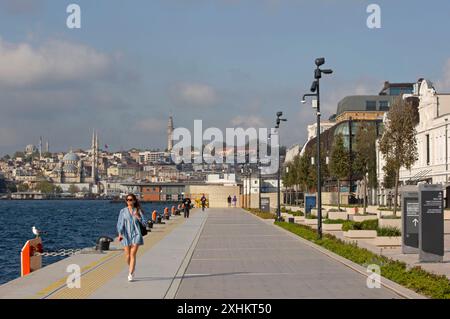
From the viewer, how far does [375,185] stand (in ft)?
306

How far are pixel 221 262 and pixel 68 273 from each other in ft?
15.2

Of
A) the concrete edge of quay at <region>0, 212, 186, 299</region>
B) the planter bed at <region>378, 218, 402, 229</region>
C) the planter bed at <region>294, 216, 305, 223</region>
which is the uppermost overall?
the planter bed at <region>378, 218, 402, 229</region>

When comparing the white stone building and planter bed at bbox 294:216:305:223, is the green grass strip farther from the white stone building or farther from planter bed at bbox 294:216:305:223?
the white stone building

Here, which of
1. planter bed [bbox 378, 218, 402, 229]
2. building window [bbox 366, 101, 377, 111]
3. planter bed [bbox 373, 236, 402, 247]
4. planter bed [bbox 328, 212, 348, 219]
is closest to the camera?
planter bed [bbox 373, 236, 402, 247]

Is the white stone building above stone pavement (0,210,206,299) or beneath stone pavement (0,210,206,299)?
above

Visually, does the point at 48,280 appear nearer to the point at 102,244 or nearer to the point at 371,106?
the point at 102,244

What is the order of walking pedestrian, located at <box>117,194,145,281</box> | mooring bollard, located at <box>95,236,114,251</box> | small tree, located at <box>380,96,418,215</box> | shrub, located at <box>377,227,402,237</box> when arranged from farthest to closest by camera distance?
small tree, located at <box>380,96,418,215</box>
shrub, located at <box>377,227,402,237</box>
mooring bollard, located at <box>95,236,114,251</box>
walking pedestrian, located at <box>117,194,145,281</box>

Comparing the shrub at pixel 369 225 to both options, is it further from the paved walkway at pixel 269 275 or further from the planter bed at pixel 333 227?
the planter bed at pixel 333 227

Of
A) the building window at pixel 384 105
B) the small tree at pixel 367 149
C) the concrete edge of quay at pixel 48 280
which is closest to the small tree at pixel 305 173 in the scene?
the small tree at pixel 367 149

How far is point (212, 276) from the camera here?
17.8 meters

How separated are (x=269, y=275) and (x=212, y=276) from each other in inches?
50.9

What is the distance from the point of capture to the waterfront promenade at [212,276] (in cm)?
1471

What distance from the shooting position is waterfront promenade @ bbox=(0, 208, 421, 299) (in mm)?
14711

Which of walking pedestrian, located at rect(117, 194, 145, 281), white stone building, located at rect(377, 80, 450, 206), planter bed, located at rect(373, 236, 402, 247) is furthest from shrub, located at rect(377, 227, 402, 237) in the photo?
white stone building, located at rect(377, 80, 450, 206)
